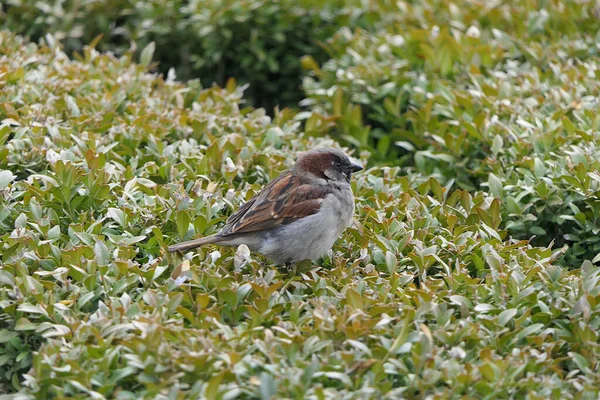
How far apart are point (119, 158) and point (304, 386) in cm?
256

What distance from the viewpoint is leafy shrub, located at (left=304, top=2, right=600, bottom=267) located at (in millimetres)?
5297

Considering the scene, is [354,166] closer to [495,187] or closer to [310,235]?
[310,235]

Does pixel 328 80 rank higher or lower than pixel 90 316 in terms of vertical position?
lower

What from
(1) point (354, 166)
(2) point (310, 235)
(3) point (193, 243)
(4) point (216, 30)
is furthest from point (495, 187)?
(4) point (216, 30)

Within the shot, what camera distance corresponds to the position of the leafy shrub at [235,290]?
11.6 feet

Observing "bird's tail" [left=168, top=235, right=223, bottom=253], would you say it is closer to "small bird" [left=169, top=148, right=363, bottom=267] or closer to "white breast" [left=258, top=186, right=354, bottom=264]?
"small bird" [left=169, top=148, right=363, bottom=267]

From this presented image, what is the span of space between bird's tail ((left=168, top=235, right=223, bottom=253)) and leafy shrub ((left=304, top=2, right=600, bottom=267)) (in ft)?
6.06

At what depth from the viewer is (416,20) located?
8.09m

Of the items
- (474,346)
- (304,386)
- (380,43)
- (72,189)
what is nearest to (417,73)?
(380,43)

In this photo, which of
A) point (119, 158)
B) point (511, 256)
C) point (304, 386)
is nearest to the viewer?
point (304, 386)

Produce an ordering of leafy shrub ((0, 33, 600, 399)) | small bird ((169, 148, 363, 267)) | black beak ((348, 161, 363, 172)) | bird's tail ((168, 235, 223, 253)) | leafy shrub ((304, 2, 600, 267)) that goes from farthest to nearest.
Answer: leafy shrub ((304, 2, 600, 267)) < black beak ((348, 161, 363, 172)) < small bird ((169, 148, 363, 267)) < bird's tail ((168, 235, 223, 253)) < leafy shrub ((0, 33, 600, 399))

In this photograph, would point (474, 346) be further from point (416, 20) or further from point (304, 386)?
point (416, 20)

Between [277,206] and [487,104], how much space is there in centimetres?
232

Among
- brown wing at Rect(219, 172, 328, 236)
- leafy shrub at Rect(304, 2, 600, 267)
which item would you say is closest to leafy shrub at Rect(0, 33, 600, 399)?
brown wing at Rect(219, 172, 328, 236)
